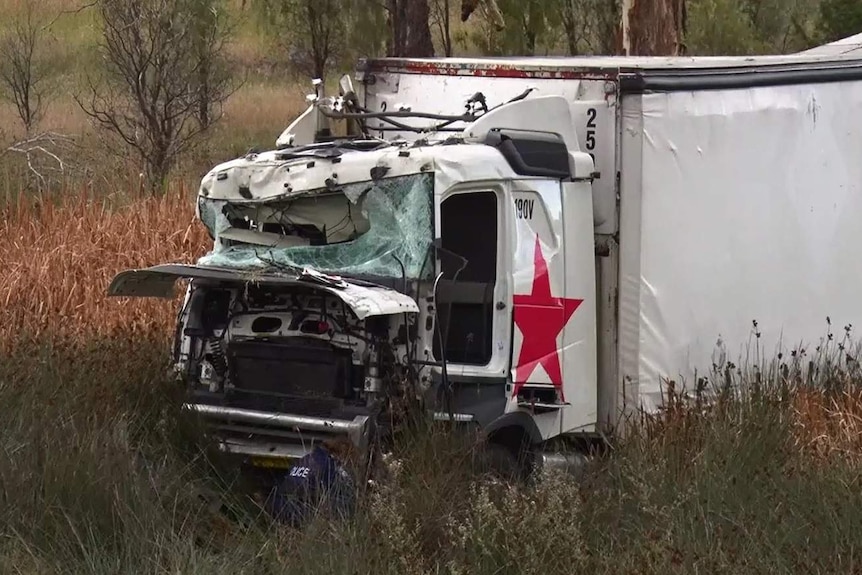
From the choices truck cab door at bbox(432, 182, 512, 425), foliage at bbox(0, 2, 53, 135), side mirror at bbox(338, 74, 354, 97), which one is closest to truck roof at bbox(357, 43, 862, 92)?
side mirror at bbox(338, 74, 354, 97)

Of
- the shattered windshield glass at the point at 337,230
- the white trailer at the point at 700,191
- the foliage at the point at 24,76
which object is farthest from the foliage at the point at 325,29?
the shattered windshield glass at the point at 337,230

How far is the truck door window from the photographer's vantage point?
7344 millimetres

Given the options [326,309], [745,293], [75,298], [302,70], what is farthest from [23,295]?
[302,70]

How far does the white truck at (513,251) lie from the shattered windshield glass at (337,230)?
0.05 ft

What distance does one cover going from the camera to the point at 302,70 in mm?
32938

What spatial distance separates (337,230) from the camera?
7527mm

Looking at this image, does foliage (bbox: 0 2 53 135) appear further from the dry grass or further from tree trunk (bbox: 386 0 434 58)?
the dry grass

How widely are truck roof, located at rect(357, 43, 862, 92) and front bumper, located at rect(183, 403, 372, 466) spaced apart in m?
2.83

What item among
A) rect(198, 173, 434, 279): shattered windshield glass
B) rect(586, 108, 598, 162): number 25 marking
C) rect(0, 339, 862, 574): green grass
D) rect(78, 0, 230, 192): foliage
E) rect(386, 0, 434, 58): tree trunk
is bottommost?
rect(0, 339, 862, 574): green grass

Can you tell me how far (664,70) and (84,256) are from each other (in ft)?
19.0

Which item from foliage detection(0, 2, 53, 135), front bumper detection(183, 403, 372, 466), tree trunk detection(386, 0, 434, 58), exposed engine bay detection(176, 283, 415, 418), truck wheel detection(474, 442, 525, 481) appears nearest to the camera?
front bumper detection(183, 403, 372, 466)

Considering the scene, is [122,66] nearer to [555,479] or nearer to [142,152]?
[142,152]

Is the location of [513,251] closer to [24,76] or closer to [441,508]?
[441,508]

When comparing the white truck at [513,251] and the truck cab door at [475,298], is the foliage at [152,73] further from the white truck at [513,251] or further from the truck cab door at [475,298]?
the truck cab door at [475,298]
